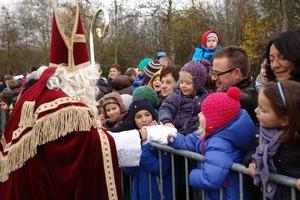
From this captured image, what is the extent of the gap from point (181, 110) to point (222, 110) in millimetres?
1102

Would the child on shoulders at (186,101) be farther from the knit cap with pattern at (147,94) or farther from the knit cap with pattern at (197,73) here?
the knit cap with pattern at (147,94)

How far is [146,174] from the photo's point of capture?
3291mm

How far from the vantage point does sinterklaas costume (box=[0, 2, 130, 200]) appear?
99.1 inches

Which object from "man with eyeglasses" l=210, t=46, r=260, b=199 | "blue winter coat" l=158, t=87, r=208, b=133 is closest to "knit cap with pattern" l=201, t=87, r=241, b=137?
"man with eyeglasses" l=210, t=46, r=260, b=199

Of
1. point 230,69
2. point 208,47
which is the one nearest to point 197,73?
point 230,69

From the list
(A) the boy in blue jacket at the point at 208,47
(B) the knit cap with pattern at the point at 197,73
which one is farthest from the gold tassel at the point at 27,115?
(A) the boy in blue jacket at the point at 208,47

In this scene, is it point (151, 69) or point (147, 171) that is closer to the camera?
point (147, 171)

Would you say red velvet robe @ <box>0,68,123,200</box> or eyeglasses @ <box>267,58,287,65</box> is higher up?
eyeglasses @ <box>267,58,287,65</box>

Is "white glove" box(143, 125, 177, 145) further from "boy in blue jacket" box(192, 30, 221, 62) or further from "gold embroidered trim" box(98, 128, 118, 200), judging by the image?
"boy in blue jacket" box(192, 30, 221, 62)

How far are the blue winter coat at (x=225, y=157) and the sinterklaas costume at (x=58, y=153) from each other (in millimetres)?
635

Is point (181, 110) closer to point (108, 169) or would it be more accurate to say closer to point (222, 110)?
point (222, 110)

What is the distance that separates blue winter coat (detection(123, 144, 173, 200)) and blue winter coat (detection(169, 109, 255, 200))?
0.65 metres

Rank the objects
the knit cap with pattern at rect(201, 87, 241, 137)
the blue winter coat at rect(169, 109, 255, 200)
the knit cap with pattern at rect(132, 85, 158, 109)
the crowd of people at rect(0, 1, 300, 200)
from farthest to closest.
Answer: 1. the knit cap with pattern at rect(132, 85, 158, 109)
2. the knit cap with pattern at rect(201, 87, 241, 137)
3. the blue winter coat at rect(169, 109, 255, 200)
4. the crowd of people at rect(0, 1, 300, 200)

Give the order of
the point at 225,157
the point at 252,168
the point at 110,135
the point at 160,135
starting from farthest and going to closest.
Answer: the point at 160,135, the point at 110,135, the point at 225,157, the point at 252,168
